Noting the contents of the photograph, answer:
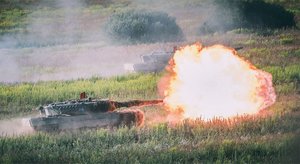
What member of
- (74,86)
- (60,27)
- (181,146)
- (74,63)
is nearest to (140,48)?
(74,63)

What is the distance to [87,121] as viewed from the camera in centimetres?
1816

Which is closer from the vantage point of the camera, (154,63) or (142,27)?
(154,63)

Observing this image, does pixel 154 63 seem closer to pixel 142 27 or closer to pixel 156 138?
pixel 156 138

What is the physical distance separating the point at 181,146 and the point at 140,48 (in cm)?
2138

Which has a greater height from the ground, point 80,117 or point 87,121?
point 80,117

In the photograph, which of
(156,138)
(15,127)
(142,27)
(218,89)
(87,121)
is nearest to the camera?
(156,138)

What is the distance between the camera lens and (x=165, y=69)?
93.7 feet

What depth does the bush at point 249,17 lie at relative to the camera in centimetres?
4331

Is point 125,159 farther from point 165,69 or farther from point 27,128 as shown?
point 165,69

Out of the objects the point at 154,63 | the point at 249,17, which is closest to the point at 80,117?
the point at 154,63

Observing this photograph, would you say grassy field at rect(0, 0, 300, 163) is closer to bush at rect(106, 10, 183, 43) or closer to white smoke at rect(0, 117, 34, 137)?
white smoke at rect(0, 117, 34, 137)

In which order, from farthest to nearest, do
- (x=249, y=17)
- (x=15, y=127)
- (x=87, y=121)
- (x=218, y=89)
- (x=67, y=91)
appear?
(x=249, y=17), (x=67, y=91), (x=218, y=89), (x=15, y=127), (x=87, y=121)

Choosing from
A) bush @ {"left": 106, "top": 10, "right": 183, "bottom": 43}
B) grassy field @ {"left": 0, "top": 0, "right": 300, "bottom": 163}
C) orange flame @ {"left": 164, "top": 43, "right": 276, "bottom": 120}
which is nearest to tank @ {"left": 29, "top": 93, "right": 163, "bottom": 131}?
Result: grassy field @ {"left": 0, "top": 0, "right": 300, "bottom": 163}

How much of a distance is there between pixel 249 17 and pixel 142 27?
8679 mm
